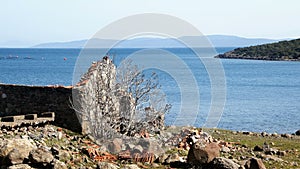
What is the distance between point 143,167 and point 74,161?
2.46m

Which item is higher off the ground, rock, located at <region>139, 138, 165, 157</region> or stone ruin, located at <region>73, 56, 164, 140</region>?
stone ruin, located at <region>73, 56, 164, 140</region>

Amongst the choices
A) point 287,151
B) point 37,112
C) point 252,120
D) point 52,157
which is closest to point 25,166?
point 52,157

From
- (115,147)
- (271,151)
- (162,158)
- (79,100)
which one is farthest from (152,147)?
(271,151)

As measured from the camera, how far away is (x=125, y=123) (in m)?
24.1

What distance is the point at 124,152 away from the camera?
67.9 feet

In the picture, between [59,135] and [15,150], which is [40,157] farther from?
[59,135]

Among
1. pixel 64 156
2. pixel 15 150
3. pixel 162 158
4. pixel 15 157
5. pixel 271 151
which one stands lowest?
pixel 271 151

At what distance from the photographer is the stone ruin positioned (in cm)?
2309

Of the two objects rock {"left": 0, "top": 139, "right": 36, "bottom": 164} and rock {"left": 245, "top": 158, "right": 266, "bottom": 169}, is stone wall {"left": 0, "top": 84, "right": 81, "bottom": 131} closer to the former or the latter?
Result: rock {"left": 0, "top": 139, "right": 36, "bottom": 164}

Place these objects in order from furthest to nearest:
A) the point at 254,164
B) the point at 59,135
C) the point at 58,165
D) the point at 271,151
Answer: the point at 271,151 < the point at 59,135 < the point at 254,164 < the point at 58,165

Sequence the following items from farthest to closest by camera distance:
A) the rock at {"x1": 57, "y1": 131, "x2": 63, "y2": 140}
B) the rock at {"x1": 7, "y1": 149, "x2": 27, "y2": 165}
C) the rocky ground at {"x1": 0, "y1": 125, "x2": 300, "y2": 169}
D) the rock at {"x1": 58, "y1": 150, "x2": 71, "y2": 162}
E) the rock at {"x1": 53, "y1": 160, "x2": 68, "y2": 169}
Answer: the rock at {"x1": 57, "y1": 131, "x2": 63, "y2": 140} < the rock at {"x1": 58, "y1": 150, "x2": 71, "y2": 162} < the rocky ground at {"x1": 0, "y1": 125, "x2": 300, "y2": 169} < the rock at {"x1": 7, "y1": 149, "x2": 27, "y2": 165} < the rock at {"x1": 53, "y1": 160, "x2": 68, "y2": 169}

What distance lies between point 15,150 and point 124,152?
5230 mm

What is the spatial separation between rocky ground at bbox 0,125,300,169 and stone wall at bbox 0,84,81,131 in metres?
0.78

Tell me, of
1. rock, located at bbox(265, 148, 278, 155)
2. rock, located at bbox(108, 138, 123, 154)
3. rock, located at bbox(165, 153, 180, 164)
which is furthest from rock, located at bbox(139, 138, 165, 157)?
rock, located at bbox(265, 148, 278, 155)
